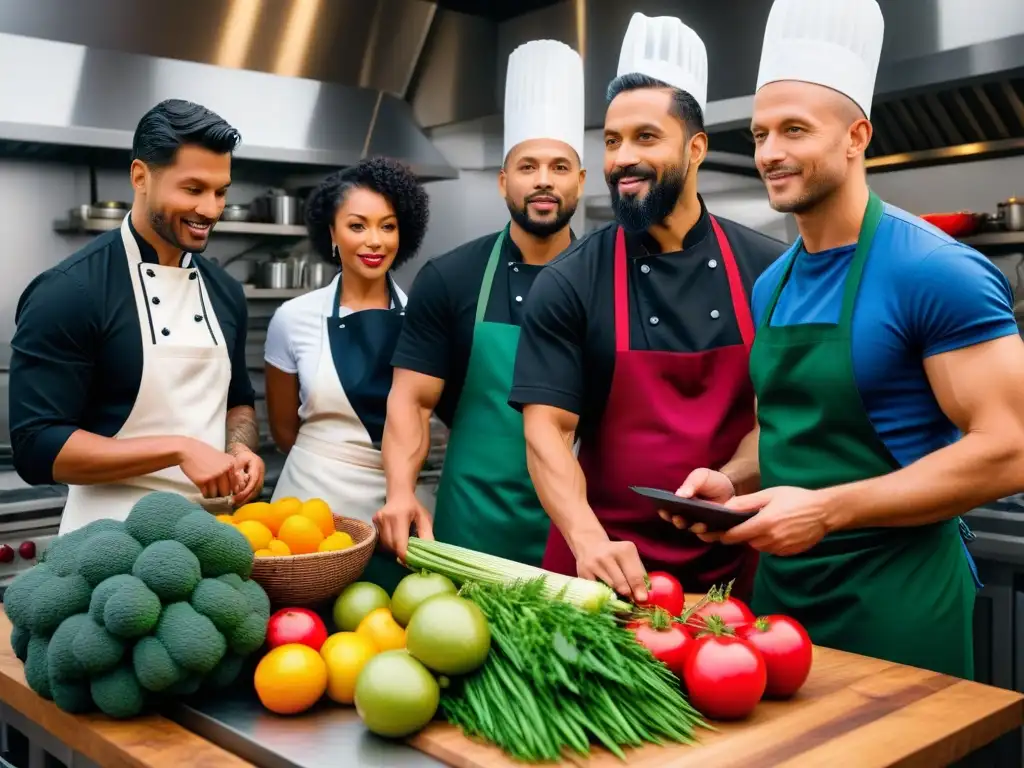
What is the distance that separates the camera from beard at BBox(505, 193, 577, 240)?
7.06 ft

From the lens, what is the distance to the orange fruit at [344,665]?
1219 mm

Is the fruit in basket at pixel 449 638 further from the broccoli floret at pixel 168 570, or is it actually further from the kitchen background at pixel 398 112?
the kitchen background at pixel 398 112

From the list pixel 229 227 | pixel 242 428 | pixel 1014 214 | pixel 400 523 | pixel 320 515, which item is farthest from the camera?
pixel 229 227

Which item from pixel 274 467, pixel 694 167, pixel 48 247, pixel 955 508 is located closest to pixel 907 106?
pixel 694 167

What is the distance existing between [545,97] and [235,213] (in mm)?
1984

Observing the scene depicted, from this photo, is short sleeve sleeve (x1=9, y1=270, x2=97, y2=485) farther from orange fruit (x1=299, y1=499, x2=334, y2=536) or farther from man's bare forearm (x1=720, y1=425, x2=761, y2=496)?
man's bare forearm (x1=720, y1=425, x2=761, y2=496)

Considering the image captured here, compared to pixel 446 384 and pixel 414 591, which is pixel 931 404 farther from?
pixel 446 384

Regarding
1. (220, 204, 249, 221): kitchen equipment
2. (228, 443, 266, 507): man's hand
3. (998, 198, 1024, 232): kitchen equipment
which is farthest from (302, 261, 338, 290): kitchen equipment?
(998, 198, 1024, 232): kitchen equipment

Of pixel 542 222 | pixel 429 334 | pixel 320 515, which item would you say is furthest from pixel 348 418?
pixel 320 515

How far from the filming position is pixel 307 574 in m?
1.40

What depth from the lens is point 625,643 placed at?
1.18 m

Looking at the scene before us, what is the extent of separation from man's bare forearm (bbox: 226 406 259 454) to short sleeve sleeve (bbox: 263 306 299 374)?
38cm

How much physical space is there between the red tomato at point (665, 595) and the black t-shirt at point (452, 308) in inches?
36.5

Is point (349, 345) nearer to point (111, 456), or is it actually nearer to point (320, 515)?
point (111, 456)
